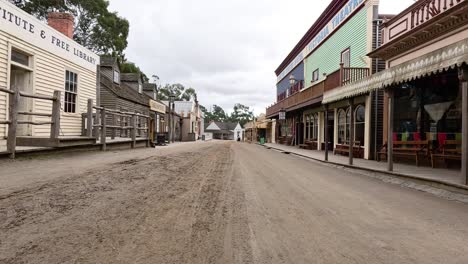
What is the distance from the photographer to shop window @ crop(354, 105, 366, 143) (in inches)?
651

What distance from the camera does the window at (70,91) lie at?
1369 cm

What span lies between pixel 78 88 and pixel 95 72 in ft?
6.07

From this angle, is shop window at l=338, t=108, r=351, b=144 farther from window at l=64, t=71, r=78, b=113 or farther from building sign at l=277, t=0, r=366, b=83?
window at l=64, t=71, r=78, b=113

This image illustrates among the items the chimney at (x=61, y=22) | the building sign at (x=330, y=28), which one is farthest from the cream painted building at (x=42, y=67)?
the building sign at (x=330, y=28)

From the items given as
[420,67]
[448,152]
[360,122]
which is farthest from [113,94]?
[448,152]

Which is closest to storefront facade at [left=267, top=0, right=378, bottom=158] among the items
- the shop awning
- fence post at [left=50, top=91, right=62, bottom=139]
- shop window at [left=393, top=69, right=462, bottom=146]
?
shop window at [left=393, top=69, right=462, bottom=146]

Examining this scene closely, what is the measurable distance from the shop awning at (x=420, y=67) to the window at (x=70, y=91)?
1093 cm

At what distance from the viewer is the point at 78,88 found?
1441 centimetres

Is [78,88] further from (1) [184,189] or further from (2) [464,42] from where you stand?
(2) [464,42]

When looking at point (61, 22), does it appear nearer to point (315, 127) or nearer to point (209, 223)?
point (209, 223)

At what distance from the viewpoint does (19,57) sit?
1094 cm

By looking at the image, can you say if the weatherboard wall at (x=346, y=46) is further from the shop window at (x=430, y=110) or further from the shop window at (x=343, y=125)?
the shop window at (x=430, y=110)

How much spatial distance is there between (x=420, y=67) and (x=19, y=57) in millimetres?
11642

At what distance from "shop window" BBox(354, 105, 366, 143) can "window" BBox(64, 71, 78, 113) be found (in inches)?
513
